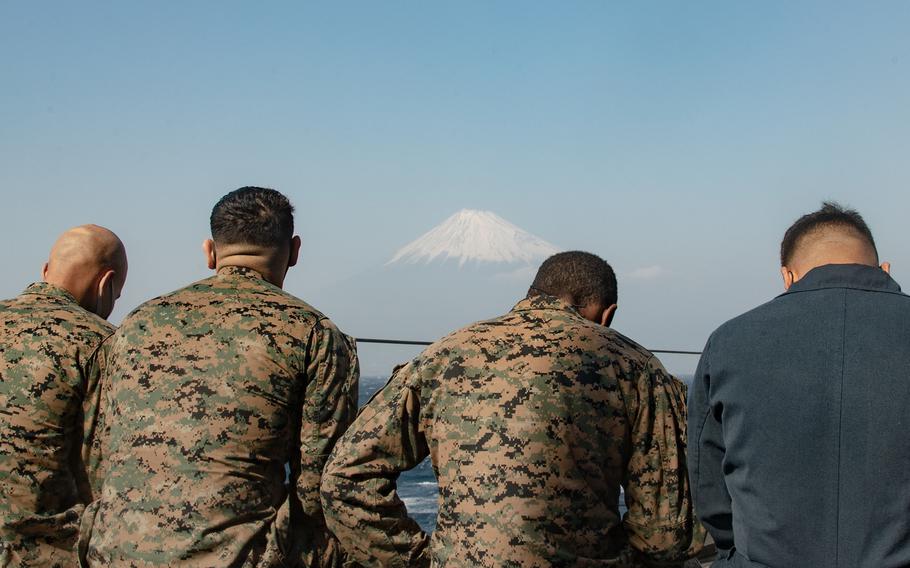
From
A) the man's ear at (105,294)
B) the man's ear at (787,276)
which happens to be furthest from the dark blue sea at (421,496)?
the man's ear at (787,276)

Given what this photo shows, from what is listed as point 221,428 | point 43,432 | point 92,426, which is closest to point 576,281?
point 221,428

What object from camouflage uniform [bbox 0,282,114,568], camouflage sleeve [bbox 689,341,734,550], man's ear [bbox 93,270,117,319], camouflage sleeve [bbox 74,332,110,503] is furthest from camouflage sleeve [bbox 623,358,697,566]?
man's ear [bbox 93,270,117,319]

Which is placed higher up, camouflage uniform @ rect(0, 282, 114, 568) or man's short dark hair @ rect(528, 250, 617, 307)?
man's short dark hair @ rect(528, 250, 617, 307)

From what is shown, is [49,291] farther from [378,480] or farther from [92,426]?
[378,480]

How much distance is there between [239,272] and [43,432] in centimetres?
136

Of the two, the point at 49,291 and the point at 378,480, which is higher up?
the point at 49,291

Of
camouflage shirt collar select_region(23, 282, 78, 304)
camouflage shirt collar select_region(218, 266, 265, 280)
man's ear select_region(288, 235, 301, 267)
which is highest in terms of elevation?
man's ear select_region(288, 235, 301, 267)

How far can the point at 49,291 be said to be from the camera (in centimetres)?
515

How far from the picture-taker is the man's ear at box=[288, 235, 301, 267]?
14.7 ft

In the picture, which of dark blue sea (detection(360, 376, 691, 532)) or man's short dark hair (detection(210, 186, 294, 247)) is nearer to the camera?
man's short dark hair (detection(210, 186, 294, 247))

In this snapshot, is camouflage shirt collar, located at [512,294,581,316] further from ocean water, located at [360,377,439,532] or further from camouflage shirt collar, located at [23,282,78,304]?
ocean water, located at [360,377,439,532]

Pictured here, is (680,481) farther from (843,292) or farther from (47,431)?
A: (47,431)

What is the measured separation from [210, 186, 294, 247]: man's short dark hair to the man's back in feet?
6.56

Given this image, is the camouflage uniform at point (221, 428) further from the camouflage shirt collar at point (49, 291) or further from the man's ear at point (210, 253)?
the camouflage shirt collar at point (49, 291)
